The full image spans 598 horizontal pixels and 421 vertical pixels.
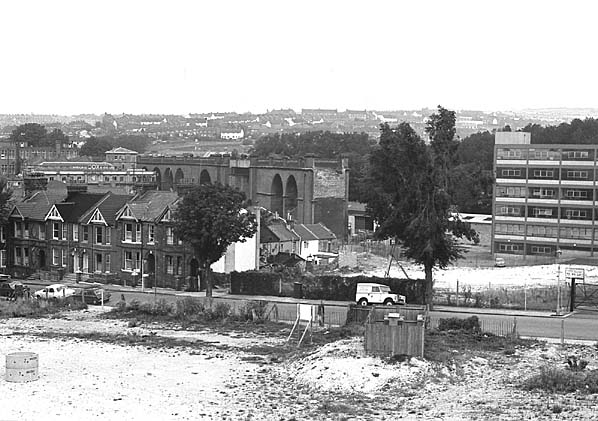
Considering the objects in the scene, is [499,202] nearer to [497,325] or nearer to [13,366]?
[497,325]

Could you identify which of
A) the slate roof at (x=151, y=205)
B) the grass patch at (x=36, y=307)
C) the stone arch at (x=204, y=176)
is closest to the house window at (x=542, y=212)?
the slate roof at (x=151, y=205)

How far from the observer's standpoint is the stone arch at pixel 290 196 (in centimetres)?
10750

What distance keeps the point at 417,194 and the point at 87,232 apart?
86.8 ft

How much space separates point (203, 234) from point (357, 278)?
921 centimetres

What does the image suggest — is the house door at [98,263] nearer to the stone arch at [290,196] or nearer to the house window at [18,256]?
the house window at [18,256]

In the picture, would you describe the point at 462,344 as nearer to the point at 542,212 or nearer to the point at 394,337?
the point at 394,337

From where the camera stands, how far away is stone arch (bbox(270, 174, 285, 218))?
114375 mm

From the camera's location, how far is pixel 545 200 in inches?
3378

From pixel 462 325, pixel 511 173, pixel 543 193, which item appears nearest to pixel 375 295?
pixel 462 325

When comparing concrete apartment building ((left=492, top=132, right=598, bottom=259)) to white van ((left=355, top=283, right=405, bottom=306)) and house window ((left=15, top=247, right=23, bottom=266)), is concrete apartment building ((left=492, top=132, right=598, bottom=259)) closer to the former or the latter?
white van ((left=355, top=283, right=405, bottom=306))

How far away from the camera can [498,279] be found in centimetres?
6462

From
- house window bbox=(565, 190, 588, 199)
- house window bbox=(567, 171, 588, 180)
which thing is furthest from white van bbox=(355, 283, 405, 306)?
house window bbox=(567, 171, 588, 180)

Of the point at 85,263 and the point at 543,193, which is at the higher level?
the point at 543,193

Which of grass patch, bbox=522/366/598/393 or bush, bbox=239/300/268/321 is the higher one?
grass patch, bbox=522/366/598/393
